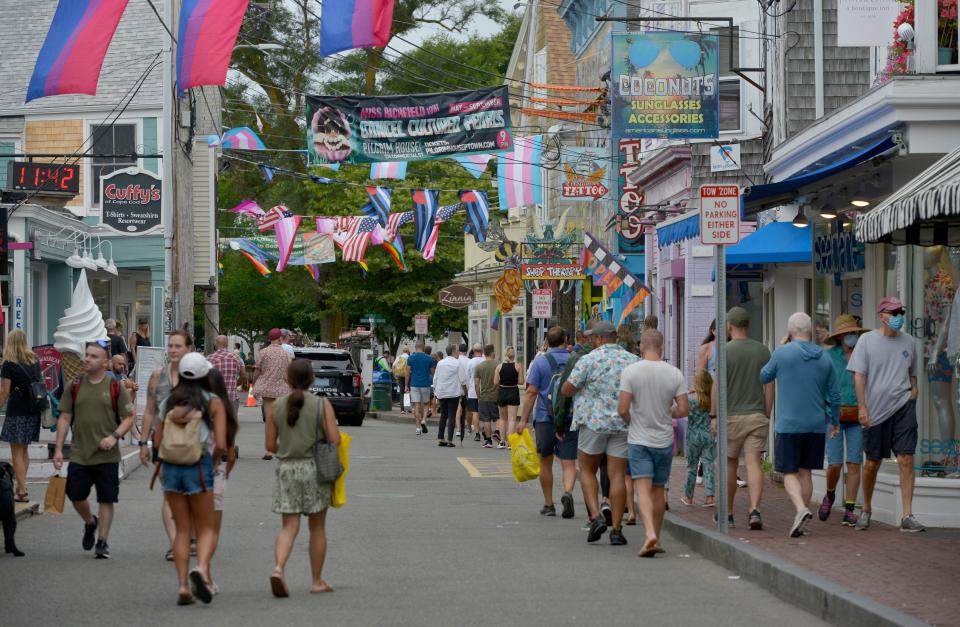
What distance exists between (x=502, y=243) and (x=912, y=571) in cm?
3159

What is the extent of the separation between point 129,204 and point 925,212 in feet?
70.5

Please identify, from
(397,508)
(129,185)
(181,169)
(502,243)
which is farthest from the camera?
(502,243)

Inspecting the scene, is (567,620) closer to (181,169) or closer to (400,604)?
(400,604)

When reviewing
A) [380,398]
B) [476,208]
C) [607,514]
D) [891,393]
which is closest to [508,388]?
[607,514]

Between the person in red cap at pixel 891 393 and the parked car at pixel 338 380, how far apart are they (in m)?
21.6

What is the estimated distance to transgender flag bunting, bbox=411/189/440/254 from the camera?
42.2 meters

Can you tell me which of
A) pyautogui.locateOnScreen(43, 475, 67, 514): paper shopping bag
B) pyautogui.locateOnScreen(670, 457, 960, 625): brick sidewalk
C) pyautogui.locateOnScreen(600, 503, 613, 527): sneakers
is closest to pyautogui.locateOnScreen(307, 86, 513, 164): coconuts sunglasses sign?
pyautogui.locateOnScreen(670, 457, 960, 625): brick sidewalk

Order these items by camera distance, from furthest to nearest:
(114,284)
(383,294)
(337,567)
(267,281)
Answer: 1. (267,281)
2. (383,294)
3. (114,284)
4. (337,567)

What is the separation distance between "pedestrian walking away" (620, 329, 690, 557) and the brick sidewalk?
80 centimetres

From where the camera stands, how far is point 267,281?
3019 inches

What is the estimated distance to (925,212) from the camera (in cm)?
978

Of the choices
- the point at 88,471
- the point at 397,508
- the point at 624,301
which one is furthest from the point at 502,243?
the point at 88,471

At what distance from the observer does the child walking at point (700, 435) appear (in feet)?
49.0

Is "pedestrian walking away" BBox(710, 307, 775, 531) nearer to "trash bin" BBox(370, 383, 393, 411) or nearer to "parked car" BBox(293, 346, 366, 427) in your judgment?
"parked car" BBox(293, 346, 366, 427)
